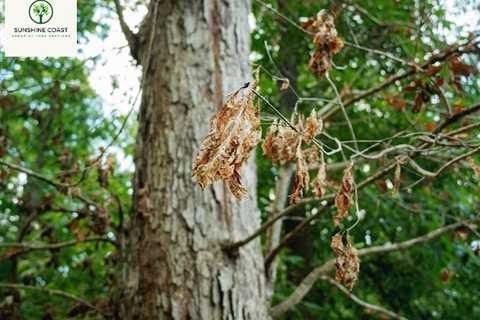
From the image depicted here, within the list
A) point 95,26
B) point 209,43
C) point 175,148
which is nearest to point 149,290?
point 175,148

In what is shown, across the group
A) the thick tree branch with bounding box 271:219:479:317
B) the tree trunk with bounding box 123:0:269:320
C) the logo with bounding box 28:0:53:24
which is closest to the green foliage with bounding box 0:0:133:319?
the logo with bounding box 28:0:53:24

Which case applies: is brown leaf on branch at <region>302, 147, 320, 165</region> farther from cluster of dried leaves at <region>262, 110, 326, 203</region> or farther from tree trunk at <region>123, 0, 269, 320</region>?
tree trunk at <region>123, 0, 269, 320</region>

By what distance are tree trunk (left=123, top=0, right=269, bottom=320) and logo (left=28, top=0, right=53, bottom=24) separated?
478mm

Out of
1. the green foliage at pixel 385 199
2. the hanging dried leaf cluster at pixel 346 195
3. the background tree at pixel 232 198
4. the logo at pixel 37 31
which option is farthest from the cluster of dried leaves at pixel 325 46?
the green foliage at pixel 385 199

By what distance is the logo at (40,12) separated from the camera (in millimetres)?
2248

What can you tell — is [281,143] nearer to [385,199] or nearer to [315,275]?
[315,275]

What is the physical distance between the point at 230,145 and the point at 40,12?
1.61 m

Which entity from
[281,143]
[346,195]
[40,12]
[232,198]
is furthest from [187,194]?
[40,12]

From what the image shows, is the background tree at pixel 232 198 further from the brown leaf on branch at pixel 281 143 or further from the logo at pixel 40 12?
the logo at pixel 40 12

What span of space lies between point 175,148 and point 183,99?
258 mm

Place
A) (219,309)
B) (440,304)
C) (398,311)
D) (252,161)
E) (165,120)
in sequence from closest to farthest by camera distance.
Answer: (219,309) → (165,120) → (252,161) → (440,304) → (398,311)

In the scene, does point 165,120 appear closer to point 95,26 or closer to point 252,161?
point 252,161

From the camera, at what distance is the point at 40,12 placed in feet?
7.40

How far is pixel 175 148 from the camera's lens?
90.4 inches
